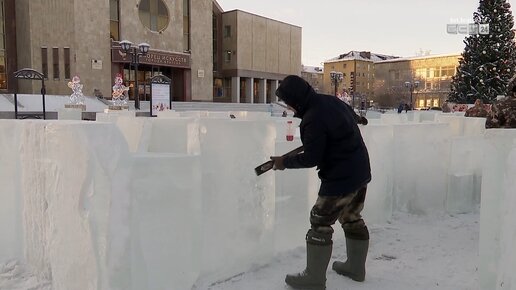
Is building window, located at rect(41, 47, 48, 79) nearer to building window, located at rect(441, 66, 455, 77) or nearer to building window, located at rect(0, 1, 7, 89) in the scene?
building window, located at rect(0, 1, 7, 89)

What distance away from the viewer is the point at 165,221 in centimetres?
301

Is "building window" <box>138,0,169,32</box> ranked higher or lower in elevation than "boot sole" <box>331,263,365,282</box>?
higher

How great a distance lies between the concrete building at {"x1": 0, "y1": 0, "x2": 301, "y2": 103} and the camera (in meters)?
31.3

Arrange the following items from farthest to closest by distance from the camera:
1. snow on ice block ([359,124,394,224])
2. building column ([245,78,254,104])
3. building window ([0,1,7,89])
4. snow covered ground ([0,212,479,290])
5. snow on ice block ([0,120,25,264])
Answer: building column ([245,78,254,104]) < building window ([0,1,7,89]) < snow on ice block ([359,124,394,224]) < snow on ice block ([0,120,25,264]) < snow covered ground ([0,212,479,290])

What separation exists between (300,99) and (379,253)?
186cm

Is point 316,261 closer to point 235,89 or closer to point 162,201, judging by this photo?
point 162,201

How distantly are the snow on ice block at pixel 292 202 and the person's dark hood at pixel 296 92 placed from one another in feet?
3.17

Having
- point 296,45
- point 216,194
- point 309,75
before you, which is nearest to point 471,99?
point 216,194

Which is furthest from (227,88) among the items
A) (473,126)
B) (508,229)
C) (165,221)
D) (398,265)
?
(508,229)

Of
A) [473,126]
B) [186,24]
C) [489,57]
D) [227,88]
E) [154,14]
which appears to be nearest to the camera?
[473,126]

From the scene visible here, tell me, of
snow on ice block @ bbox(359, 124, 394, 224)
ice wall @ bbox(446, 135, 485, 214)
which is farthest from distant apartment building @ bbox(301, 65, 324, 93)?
snow on ice block @ bbox(359, 124, 394, 224)

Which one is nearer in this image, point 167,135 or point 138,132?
point 138,132

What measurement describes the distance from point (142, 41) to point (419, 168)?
3293 centimetres

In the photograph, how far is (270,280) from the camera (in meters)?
3.36
